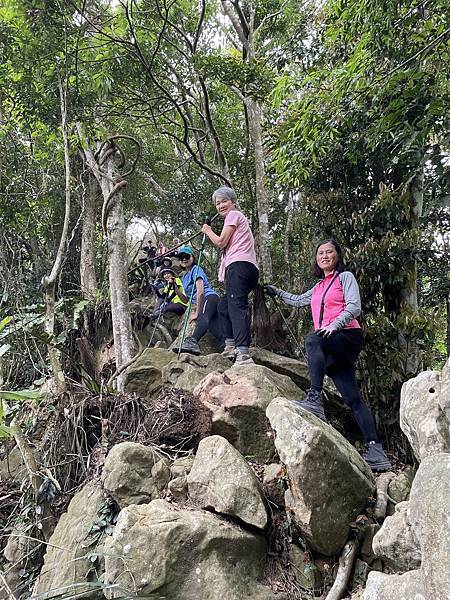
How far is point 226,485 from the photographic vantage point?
132 inches

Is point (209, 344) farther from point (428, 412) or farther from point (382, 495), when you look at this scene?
point (428, 412)

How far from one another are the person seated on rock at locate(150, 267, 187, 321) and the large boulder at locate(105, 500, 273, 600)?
4275mm

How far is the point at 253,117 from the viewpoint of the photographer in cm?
816

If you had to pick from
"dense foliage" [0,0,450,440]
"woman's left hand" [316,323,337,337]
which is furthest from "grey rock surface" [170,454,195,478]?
"dense foliage" [0,0,450,440]

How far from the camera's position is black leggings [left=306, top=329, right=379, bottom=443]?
13.3ft

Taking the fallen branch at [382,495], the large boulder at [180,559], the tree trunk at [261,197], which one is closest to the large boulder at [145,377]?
the large boulder at [180,559]

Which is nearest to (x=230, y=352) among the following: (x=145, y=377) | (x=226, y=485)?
(x=145, y=377)

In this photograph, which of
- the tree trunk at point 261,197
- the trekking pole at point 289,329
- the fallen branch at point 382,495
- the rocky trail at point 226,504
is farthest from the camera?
the tree trunk at point 261,197

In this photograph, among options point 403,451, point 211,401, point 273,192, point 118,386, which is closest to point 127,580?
point 211,401

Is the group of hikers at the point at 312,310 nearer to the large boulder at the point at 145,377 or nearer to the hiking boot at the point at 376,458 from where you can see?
the hiking boot at the point at 376,458

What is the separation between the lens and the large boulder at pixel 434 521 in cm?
179

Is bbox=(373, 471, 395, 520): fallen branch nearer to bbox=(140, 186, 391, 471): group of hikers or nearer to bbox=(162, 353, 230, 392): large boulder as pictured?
bbox=(140, 186, 391, 471): group of hikers

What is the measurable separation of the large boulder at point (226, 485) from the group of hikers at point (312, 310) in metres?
0.89

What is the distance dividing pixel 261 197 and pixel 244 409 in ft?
14.6
